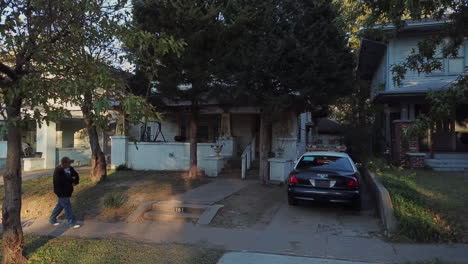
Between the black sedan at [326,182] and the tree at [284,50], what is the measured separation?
2.55 m

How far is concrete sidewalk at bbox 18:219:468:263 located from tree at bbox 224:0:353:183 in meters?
4.81

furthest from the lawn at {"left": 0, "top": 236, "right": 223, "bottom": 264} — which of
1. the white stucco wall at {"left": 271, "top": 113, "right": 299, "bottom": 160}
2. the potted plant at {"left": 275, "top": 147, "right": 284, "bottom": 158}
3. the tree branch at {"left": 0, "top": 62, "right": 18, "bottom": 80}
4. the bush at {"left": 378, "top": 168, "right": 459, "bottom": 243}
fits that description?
the white stucco wall at {"left": 271, "top": 113, "right": 299, "bottom": 160}

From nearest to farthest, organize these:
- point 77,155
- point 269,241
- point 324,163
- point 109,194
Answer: point 269,241, point 324,163, point 109,194, point 77,155

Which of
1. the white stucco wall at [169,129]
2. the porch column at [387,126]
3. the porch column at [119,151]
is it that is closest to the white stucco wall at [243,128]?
the white stucco wall at [169,129]

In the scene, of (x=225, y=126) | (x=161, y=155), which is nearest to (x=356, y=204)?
(x=225, y=126)

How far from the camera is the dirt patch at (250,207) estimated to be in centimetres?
861

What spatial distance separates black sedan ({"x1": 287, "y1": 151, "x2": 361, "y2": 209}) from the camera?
29.8ft

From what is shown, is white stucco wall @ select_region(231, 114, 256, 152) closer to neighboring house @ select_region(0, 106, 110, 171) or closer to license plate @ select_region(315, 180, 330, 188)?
neighboring house @ select_region(0, 106, 110, 171)

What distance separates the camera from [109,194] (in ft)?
36.1

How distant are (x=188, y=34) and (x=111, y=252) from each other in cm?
717

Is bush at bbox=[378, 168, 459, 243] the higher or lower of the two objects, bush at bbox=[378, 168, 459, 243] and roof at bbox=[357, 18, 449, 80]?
the lower

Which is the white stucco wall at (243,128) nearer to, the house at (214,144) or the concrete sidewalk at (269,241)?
the house at (214,144)

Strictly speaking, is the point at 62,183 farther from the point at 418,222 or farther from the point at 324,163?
the point at 418,222

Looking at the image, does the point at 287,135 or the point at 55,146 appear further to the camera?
the point at 55,146
